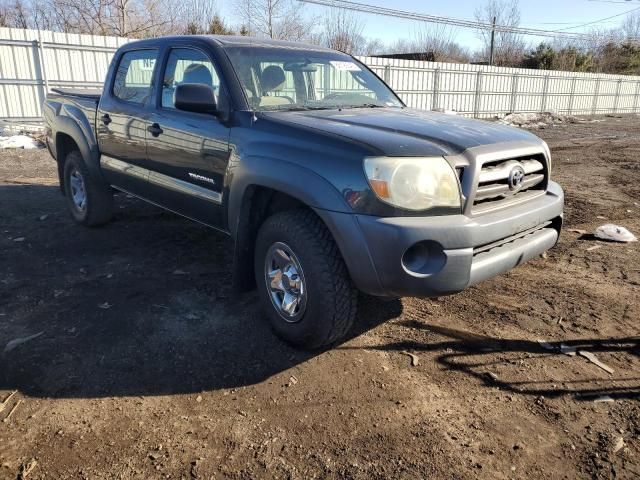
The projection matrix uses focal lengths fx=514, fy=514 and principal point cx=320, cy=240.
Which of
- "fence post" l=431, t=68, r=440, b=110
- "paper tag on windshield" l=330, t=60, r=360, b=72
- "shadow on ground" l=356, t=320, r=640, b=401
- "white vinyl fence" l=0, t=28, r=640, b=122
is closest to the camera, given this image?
"shadow on ground" l=356, t=320, r=640, b=401

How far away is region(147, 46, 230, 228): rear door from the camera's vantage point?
3502 mm

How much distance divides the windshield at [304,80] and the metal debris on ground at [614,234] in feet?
8.97

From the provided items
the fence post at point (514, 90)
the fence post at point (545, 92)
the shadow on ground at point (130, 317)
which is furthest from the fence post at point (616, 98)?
the shadow on ground at point (130, 317)

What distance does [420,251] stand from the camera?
2.67 m

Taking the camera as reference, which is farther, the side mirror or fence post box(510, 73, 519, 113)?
fence post box(510, 73, 519, 113)

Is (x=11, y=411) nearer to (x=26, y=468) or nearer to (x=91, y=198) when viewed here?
(x=26, y=468)

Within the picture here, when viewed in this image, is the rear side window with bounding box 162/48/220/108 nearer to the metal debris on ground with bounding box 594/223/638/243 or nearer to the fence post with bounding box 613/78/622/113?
the metal debris on ground with bounding box 594/223/638/243

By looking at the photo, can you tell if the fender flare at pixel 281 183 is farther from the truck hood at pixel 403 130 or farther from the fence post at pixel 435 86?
the fence post at pixel 435 86

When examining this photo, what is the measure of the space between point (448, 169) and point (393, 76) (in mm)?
17260

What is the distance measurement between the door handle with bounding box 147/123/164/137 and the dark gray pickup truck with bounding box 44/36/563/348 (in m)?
0.01

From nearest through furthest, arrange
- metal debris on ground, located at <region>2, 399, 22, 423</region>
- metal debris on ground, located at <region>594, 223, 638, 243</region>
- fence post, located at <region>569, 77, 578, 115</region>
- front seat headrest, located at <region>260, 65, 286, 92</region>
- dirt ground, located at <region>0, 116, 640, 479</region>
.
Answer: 1. dirt ground, located at <region>0, 116, 640, 479</region>
2. metal debris on ground, located at <region>2, 399, 22, 423</region>
3. front seat headrest, located at <region>260, 65, 286, 92</region>
4. metal debris on ground, located at <region>594, 223, 638, 243</region>
5. fence post, located at <region>569, 77, 578, 115</region>

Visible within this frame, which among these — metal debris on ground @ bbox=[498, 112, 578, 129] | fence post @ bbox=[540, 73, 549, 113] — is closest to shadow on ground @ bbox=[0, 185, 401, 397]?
metal debris on ground @ bbox=[498, 112, 578, 129]

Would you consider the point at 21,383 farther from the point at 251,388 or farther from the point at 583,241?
the point at 583,241

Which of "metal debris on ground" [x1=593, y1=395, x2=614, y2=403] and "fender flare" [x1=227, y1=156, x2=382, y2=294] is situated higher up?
"fender flare" [x1=227, y1=156, x2=382, y2=294]
